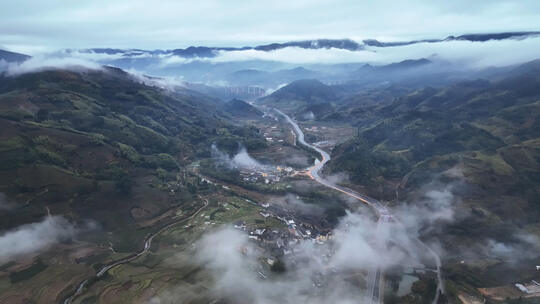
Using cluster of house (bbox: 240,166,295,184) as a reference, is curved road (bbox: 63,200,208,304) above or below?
below

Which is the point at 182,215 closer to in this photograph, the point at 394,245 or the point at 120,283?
the point at 120,283

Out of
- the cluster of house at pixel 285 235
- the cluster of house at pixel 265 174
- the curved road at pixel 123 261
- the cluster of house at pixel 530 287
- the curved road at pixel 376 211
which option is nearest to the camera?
the curved road at pixel 123 261

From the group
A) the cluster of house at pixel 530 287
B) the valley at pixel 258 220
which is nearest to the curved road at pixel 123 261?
the valley at pixel 258 220

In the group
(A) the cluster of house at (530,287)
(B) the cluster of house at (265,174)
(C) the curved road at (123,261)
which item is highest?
(B) the cluster of house at (265,174)

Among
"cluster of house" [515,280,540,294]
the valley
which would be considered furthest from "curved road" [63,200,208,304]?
"cluster of house" [515,280,540,294]

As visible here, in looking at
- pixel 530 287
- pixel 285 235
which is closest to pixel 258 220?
pixel 285 235

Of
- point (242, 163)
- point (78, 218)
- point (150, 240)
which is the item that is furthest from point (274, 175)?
point (78, 218)

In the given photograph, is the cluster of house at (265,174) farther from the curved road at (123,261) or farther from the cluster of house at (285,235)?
the cluster of house at (285,235)

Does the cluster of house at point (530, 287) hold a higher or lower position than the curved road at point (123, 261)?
higher

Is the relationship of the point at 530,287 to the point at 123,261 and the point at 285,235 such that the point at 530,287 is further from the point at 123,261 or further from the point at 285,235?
the point at 123,261

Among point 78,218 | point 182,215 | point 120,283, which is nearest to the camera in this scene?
point 120,283

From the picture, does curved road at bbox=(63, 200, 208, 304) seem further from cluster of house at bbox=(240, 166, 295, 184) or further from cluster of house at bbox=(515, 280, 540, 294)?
cluster of house at bbox=(515, 280, 540, 294)
